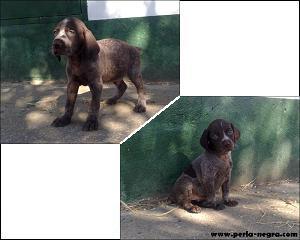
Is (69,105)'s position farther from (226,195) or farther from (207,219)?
(226,195)

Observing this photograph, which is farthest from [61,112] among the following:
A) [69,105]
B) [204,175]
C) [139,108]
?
[204,175]

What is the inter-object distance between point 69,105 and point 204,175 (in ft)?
3.95

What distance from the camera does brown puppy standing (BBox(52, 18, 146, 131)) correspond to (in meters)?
2.77

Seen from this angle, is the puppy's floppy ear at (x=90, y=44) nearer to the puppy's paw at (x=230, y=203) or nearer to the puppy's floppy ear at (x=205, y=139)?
the puppy's floppy ear at (x=205, y=139)

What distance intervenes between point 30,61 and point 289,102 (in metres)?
2.62

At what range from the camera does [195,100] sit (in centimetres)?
366

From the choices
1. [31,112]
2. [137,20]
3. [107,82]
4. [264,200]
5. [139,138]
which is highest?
[137,20]

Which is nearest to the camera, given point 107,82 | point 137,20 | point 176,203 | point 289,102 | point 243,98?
point 107,82

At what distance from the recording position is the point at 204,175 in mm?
3410

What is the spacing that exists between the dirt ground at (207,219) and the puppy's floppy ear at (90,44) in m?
1.31

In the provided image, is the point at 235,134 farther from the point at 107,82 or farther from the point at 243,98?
the point at 107,82

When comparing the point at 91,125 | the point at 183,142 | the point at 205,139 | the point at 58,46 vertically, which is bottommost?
the point at 183,142

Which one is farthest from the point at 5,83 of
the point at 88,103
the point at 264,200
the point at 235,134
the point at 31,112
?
the point at 264,200

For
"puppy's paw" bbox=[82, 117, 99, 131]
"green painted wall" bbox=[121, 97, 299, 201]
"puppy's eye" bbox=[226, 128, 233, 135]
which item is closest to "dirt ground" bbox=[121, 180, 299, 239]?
"green painted wall" bbox=[121, 97, 299, 201]
